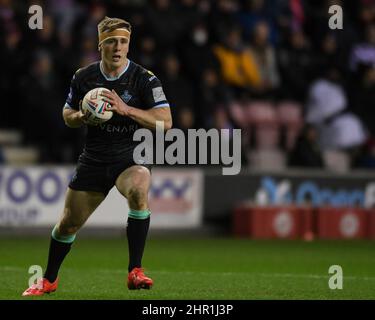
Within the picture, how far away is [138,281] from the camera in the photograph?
8555 millimetres

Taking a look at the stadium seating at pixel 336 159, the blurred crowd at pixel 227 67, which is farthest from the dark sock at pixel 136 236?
the stadium seating at pixel 336 159

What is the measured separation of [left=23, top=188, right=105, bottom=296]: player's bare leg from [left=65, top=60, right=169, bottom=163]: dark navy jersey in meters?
0.32

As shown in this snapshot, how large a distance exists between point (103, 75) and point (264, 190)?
9257 mm

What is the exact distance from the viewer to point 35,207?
1623 cm

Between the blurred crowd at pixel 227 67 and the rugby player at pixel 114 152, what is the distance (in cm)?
806

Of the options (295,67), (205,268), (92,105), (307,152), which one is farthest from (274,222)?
(92,105)

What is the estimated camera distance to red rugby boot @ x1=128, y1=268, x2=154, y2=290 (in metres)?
8.55

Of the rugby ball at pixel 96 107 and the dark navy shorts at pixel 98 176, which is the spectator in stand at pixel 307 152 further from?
the rugby ball at pixel 96 107

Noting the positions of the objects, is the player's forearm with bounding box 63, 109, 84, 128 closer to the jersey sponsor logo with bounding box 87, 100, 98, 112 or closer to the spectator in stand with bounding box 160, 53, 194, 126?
the jersey sponsor logo with bounding box 87, 100, 98, 112

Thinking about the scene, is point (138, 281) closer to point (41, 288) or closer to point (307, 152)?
point (41, 288)

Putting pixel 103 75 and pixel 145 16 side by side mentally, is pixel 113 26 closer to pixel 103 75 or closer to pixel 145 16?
pixel 103 75

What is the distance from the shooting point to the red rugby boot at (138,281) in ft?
28.0

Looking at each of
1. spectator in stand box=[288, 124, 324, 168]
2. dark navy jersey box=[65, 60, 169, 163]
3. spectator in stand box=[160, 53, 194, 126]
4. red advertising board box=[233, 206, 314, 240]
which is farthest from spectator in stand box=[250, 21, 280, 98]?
dark navy jersey box=[65, 60, 169, 163]
